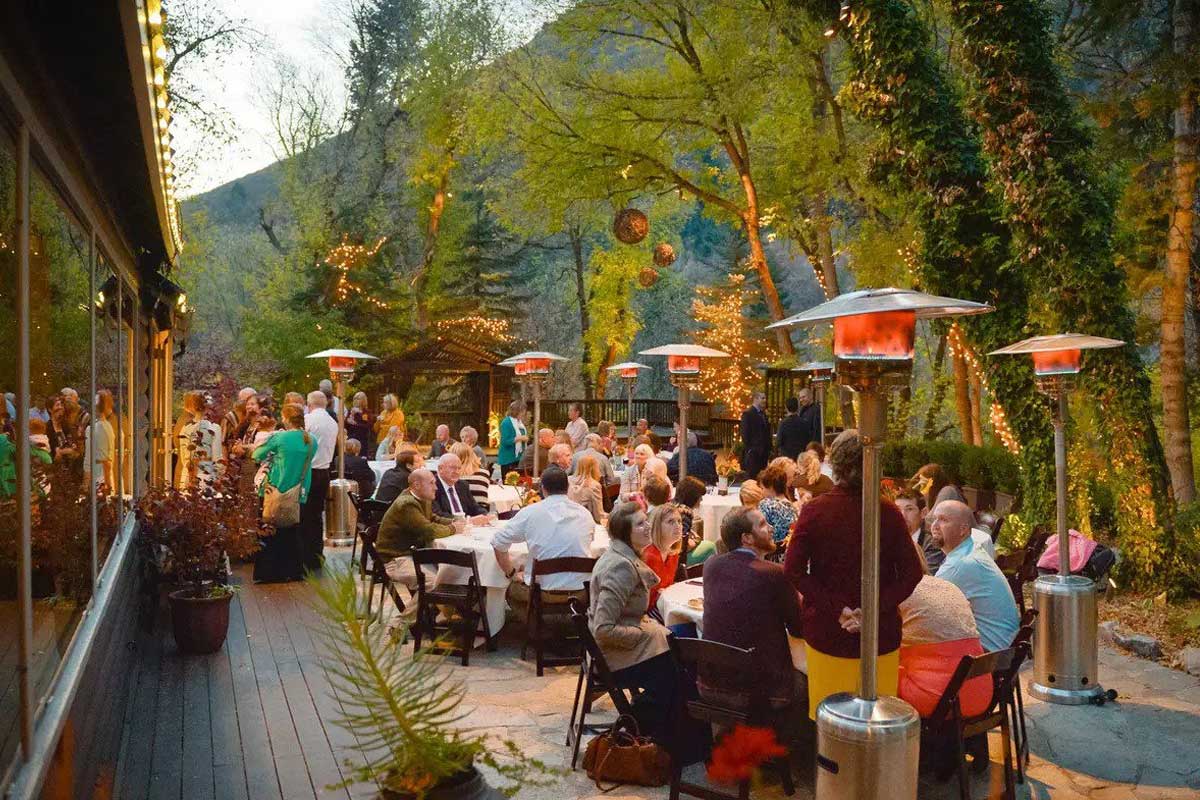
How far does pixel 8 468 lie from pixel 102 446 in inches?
102

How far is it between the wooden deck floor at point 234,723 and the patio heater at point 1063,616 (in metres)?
4.39

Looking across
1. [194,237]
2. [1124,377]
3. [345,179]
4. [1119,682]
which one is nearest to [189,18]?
[194,237]

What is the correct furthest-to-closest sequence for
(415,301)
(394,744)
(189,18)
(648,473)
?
(415,301)
(189,18)
(648,473)
(394,744)

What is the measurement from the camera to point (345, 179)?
3325 cm

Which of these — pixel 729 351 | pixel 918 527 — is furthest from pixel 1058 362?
pixel 729 351

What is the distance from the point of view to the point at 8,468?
7.79 feet

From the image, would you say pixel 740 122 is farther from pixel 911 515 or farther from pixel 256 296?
pixel 256 296

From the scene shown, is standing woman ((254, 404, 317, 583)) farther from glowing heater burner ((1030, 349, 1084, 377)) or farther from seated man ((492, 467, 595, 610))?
glowing heater burner ((1030, 349, 1084, 377))

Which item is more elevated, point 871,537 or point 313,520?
point 871,537

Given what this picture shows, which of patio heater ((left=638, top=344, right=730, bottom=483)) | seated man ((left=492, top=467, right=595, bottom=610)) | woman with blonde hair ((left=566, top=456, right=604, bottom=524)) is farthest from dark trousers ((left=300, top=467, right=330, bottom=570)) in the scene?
patio heater ((left=638, top=344, right=730, bottom=483))

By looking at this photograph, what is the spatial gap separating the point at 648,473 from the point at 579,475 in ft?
3.22

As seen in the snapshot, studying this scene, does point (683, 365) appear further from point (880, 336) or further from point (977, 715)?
point (880, 336)

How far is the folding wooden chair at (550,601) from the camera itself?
6.41 meters

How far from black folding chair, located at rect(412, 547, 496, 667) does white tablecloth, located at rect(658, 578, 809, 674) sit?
1.47m
